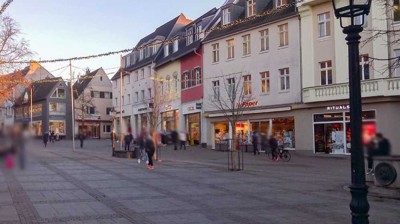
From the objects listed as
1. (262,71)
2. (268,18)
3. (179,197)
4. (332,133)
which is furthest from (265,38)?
(179,197)

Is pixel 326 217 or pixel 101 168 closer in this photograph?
pixel 326 217

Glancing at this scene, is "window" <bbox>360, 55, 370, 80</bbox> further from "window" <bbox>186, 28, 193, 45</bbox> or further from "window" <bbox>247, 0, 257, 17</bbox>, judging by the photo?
"window" <bbox>186, 28, 193, 45</bbox>

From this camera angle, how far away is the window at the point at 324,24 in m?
4.50

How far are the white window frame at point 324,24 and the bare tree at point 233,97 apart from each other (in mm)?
992

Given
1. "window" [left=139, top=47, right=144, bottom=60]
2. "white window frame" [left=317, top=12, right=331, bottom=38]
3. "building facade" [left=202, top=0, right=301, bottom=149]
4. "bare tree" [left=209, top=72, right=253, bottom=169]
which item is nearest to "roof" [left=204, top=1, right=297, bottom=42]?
"building facade" [left=202, top=0, right=301, bottom=149]

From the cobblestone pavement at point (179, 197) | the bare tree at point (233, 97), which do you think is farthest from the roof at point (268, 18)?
the cobblestone pavement at point (179, 197)

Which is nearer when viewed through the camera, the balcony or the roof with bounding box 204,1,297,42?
the balcony

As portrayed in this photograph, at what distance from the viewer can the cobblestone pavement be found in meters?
13.2

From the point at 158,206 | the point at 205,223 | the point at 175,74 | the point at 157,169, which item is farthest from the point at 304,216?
the point at 157,169

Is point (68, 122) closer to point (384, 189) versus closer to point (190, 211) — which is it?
point (190, 211)

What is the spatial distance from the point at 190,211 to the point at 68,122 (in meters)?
11.1

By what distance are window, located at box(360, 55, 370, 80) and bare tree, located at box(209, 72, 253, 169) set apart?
145cm

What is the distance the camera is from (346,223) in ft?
41.3

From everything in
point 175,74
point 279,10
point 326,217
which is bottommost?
point 326,217
